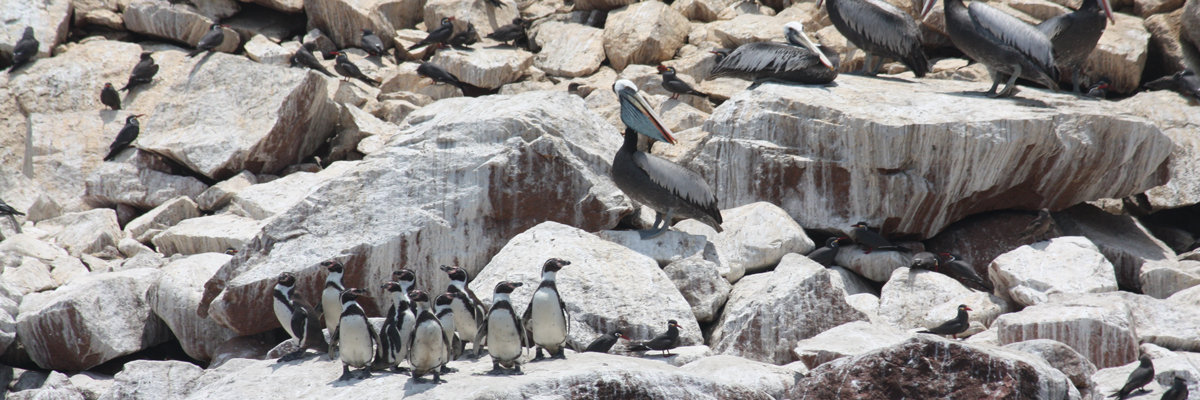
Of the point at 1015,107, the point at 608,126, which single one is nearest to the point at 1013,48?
the point at 1015,107

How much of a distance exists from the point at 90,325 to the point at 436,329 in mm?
5017

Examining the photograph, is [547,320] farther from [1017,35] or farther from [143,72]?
[143,72]

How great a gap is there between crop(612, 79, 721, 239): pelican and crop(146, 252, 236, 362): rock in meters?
3.87

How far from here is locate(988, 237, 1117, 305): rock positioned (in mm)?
9312

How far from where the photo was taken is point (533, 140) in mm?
10062

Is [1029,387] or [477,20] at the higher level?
[477,20]

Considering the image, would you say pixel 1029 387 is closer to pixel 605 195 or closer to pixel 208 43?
pixel 605 195

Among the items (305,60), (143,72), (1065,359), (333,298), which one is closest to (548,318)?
(333,298)

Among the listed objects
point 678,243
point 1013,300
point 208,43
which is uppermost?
point 208,43

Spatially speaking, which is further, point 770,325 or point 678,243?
point 678,243

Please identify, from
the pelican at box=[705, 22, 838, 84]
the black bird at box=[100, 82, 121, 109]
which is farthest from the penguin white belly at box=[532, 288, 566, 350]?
the black bird at box=[100, 82, 121, 109]

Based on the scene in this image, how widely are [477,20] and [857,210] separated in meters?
9.52

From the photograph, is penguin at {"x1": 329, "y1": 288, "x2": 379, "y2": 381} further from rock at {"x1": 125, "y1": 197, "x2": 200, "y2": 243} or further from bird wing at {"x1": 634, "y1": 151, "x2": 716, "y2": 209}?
rock at {"x1": 125, "y1": 197, "x2": 200, "y2": 243}

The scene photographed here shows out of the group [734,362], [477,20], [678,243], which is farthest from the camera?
[477,20]
